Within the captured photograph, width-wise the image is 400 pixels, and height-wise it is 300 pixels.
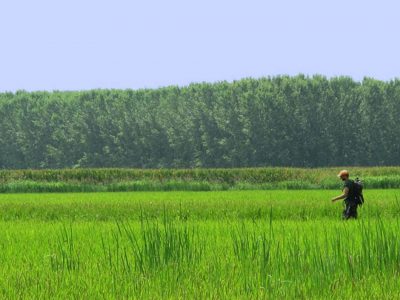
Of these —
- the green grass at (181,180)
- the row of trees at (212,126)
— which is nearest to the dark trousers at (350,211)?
the green grass at (181,180)

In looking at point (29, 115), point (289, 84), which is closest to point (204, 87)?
point (289, 84)

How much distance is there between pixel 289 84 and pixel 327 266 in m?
86.8

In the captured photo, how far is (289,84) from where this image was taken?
9556 centimetres

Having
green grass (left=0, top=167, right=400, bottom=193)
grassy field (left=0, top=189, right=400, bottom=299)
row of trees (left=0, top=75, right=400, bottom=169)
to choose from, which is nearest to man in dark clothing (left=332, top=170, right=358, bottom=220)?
grassy field (left=0, top=189, right=400, bottom=299)

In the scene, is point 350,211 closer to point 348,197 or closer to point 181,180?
point 348,197

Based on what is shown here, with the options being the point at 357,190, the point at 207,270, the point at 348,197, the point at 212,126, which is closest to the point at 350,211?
the point at 348,197

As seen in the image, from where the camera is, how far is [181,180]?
193 feet

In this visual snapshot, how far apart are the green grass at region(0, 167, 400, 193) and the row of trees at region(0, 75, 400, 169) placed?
89.2 feet

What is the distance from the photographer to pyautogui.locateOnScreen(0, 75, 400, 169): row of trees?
89.9 metres

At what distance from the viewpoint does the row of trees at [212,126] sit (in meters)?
89.9

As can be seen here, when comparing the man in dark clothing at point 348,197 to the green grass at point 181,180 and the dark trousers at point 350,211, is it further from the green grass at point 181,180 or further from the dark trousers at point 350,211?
the green grass at point 181,180

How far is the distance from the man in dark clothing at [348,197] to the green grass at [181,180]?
36216mm

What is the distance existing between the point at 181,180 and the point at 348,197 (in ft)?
130

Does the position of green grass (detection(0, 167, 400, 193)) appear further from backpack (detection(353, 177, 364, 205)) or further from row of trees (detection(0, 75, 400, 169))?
backpack (detection(353, 177, 364, 205))
